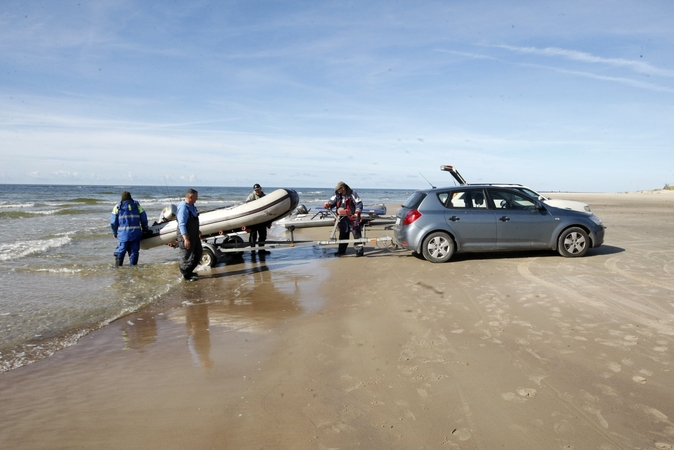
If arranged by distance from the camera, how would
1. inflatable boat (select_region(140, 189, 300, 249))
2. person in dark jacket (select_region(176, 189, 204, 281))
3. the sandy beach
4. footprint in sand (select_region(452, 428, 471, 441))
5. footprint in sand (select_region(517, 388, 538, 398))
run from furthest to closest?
inflatable boat (select_region(140, 189, 300, 249))
person in dark jacket (select_region(176, 189, 204, 281))
footprint in sand (select_region(517, 388, 538, 398))
the sandy beach
footprint in sand (select_region(452, 428, 471, 441))

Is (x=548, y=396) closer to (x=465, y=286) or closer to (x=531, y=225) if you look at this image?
(x=465, y=286)

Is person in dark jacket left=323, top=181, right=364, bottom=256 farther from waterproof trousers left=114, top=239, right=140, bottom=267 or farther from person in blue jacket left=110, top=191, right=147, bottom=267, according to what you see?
waterproof trousers left=114, top=239, right=140, bottom=267

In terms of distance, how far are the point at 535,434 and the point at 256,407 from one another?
1.96 meters

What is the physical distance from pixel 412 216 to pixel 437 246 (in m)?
0.77

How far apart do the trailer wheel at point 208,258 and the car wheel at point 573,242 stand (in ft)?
23.3

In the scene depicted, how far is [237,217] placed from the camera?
8969 mm

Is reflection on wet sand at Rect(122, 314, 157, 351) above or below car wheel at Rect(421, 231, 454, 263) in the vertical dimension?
below

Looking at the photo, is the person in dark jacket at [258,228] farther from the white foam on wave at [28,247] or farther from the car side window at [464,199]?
the white foam on wave at [28,247]

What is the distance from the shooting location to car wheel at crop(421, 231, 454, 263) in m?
8.41

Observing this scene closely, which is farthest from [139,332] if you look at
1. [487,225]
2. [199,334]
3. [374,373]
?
[487,225]

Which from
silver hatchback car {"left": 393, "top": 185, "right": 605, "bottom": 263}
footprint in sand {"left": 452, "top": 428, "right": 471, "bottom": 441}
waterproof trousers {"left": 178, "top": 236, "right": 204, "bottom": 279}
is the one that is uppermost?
silver hatchback car {"left": 393, "top": 185, "right": 605, "bottom": 263}

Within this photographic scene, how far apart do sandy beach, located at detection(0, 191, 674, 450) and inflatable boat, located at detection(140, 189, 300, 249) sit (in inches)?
101

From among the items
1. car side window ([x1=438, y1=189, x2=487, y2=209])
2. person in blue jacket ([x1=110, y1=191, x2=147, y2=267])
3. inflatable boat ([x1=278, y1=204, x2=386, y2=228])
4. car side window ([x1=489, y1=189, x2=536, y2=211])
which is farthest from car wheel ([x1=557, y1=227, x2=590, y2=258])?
person in blue jacket ([x1=110, y1=191, x2=147, y2=267])

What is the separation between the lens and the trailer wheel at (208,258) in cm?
902
